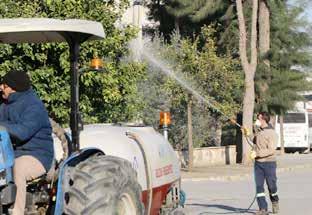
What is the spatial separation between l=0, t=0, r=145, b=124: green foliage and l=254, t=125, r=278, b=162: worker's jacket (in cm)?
392

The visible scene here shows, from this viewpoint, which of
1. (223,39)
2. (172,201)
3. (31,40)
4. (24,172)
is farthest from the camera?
(223,39)

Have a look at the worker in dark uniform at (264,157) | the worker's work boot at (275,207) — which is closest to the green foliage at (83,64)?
the worker in dark uniform at (264,157)

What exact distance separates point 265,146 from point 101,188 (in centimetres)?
782

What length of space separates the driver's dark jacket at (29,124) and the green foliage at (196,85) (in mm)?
20279

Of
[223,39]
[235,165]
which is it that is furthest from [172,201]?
[223,39]

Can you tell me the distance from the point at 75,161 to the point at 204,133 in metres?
25.0

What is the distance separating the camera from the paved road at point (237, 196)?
49.7 feet

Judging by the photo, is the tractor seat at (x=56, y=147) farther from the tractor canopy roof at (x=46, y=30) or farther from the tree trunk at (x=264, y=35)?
the tree trunk at (x=264, y=35)

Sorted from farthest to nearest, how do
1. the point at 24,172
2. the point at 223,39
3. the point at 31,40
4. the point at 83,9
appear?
1. the point at 223,39
2. the point at 83,9
3. the point at 31,40
4. the point at 24,172

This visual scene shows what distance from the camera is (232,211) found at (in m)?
15.0

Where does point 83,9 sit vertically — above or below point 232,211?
above

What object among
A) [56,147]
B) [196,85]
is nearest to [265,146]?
[56,147]

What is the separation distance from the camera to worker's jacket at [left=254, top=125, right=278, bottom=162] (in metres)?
13.7

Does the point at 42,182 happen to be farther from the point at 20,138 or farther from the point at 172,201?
the point at 172,201
